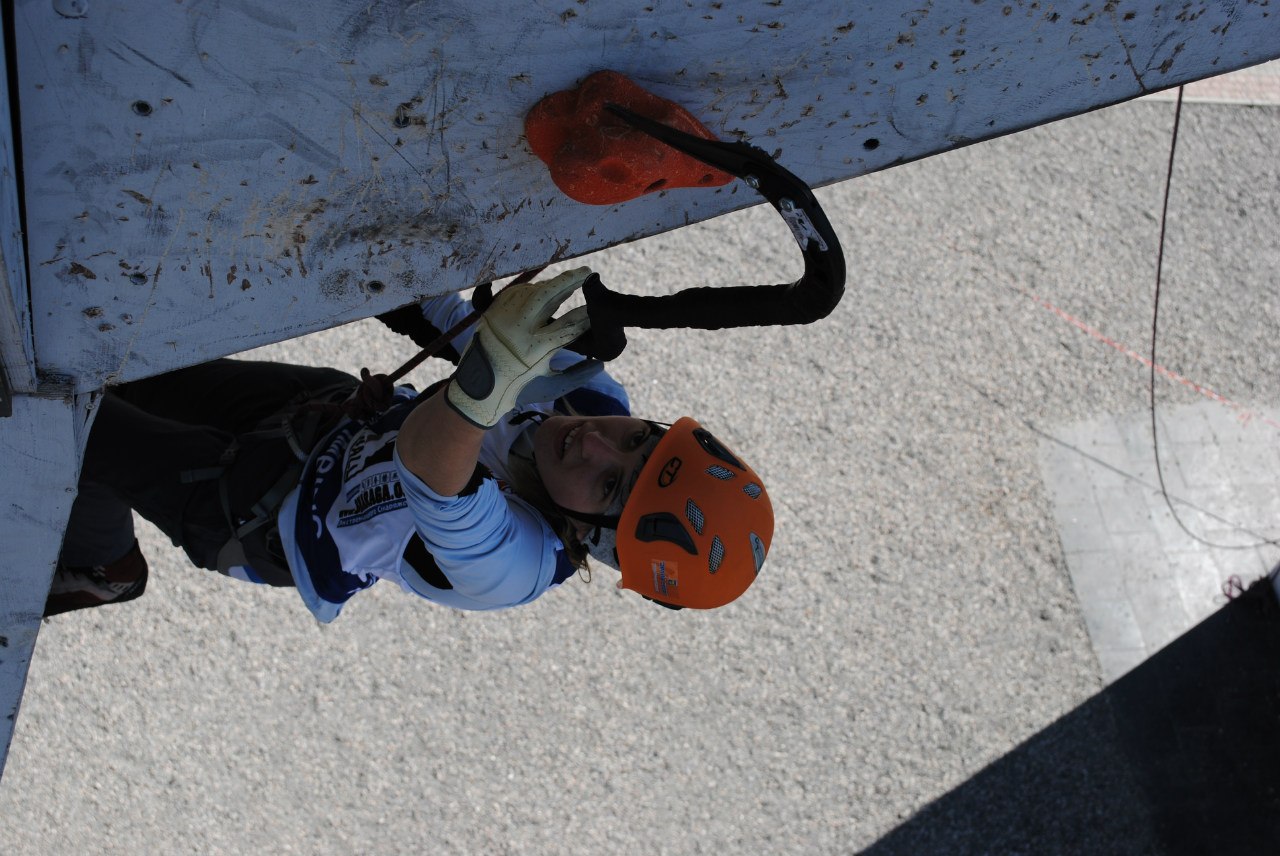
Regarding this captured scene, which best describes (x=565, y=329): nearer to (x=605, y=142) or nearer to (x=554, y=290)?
(x=554, y=290)

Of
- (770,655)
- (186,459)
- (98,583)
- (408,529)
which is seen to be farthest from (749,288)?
(770,655)

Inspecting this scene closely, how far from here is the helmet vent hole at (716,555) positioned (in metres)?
2.07

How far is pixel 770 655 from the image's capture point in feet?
11.6

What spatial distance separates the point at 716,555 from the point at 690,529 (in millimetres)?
81

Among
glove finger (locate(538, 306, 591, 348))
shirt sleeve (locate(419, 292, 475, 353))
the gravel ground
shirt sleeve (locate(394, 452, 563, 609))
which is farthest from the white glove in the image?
the gravel ground


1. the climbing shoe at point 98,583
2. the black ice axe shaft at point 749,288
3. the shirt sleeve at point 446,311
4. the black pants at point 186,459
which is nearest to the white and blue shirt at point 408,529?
the shirt sleeve at point 446,311

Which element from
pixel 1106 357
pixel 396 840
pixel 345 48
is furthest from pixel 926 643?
pixel 345 48

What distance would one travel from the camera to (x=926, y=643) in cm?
363

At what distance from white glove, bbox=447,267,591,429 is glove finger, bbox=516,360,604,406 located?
0.10 metres

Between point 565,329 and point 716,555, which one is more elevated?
point 565,329

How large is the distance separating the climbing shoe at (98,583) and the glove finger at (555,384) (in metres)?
1.37

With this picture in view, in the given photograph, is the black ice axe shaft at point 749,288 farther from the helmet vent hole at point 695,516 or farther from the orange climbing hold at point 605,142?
the helmet vent hole at point 695,516

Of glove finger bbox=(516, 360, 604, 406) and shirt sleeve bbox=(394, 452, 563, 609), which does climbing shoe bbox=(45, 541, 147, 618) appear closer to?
shirt sleeve bbox=(394, 452, 563, 609)

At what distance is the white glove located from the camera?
5.09 feet
